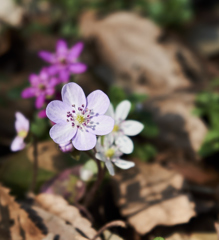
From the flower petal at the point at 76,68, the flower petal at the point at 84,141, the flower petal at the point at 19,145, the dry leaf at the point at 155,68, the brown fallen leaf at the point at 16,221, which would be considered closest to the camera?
the flower petal at the point at 84,141

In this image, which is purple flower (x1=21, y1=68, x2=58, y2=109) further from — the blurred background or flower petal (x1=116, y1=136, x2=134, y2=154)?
flower petal (x1=116, y1=136, x2=134, y2=154)

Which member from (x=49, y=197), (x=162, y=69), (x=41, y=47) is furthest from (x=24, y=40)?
(x=49, y=197)

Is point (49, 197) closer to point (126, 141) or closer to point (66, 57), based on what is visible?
point (126, 141)

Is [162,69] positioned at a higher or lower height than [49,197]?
higher

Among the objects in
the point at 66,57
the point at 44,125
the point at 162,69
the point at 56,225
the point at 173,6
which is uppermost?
the point at 173,6

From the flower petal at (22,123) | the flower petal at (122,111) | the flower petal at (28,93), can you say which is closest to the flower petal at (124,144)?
the flower petal at (122,111)

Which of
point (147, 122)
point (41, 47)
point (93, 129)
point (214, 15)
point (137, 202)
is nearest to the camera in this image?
point (93, 129)

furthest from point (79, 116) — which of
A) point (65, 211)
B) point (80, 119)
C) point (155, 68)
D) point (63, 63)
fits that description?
point (155, 68)

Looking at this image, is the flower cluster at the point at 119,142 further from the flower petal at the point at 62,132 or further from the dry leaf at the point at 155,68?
the dry leaf at the point at 155,68
